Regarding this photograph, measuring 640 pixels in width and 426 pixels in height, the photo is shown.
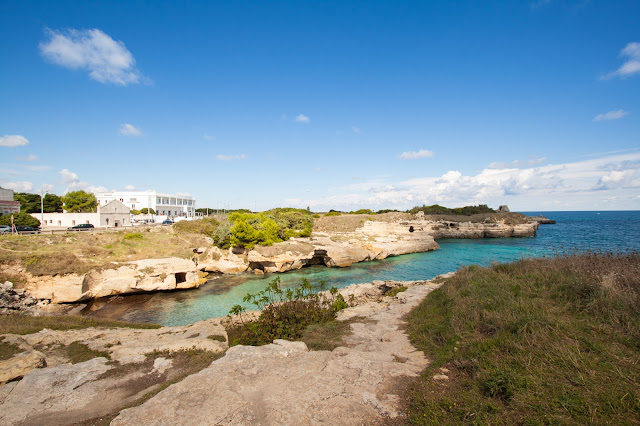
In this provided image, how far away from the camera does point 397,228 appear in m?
55.1

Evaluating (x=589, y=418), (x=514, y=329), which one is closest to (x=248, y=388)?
(x=589, y=418)

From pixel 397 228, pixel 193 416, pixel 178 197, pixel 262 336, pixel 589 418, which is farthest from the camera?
pixel 178 197

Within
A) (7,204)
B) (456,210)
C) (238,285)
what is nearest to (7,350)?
(238,285)

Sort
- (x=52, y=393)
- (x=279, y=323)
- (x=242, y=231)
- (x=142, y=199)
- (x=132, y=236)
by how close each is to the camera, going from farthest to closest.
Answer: (x=142, y=199) < (x=242, y=231) < (x=132, y=236) < (x=279, y=323) < (x=52, y=393)

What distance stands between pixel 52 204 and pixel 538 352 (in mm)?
84081

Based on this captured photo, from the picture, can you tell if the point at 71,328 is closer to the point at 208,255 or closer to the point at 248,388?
the point at 248,388

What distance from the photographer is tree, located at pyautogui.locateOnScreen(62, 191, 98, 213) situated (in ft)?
204

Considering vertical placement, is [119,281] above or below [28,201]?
below

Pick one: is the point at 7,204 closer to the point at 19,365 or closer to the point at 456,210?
the point at 19,365

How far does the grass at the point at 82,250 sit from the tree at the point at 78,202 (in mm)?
44720

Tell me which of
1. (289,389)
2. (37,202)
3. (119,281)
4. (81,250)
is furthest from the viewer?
(37,202)

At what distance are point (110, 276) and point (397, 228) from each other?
4593 cm

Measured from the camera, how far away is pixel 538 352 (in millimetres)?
5266

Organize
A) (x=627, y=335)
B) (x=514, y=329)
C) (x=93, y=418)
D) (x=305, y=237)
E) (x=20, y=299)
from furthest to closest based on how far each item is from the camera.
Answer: (x=305, y=237) < (x=20, y=299) < (x=514, y=329) < (x=627, y=335) < (x=93, y=418)
